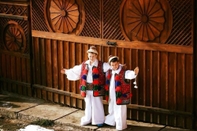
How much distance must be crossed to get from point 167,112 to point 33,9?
360 centimetres

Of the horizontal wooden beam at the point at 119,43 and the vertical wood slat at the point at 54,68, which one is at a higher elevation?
Answer: the horizontal wooden beam at the point at 119,43

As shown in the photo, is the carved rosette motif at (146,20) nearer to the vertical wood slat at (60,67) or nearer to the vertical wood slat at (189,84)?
the vertical wood slat at (189,84)

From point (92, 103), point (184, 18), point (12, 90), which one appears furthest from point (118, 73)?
point (12, 90)

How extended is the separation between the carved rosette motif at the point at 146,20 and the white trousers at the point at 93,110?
48.8 inches

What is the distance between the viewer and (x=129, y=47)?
366 inches

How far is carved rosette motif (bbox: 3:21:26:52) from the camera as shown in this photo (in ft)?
36.3

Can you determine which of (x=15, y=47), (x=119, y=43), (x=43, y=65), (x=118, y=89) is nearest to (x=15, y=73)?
(x=15, y=47)

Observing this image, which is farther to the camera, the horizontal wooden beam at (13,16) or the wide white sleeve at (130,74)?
the horizontal wooden beam at (13,16)

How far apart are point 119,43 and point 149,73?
2.56 feet

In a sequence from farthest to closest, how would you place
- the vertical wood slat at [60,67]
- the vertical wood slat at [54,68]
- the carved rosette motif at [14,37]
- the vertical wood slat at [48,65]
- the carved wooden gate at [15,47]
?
the carved rosette motif at [14,37] < the carved wooden gate at [15,47] < the vertical wood slat at [48,65] < the vertical wood slat at [54,68] < the vertical wood slat at [60,67]

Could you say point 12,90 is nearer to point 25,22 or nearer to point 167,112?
point 25,22

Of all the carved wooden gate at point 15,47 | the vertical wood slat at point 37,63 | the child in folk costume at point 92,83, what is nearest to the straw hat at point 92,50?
the child in folk costume at point 92,83

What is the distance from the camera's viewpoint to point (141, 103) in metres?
9.41

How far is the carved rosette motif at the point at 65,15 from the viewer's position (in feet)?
32.7
